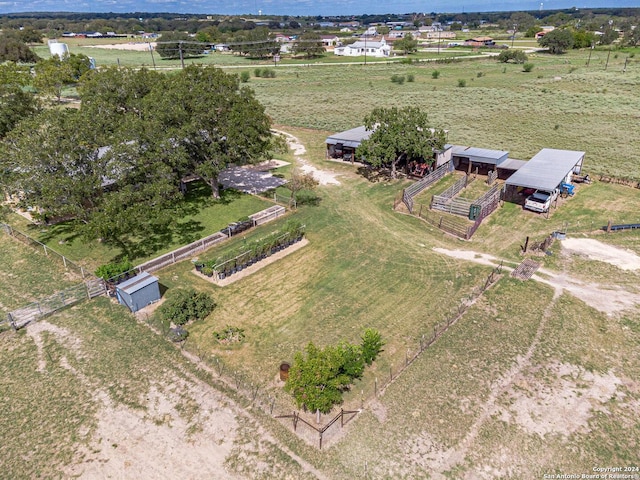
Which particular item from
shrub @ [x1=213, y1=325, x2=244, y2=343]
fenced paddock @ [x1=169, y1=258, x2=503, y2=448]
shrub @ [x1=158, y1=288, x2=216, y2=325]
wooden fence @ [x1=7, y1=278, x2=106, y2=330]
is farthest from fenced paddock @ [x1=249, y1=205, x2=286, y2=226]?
fenced paddock @ [x1=169, y1=258, x2=503, y2=448]

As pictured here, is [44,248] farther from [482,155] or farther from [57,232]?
[482,155]

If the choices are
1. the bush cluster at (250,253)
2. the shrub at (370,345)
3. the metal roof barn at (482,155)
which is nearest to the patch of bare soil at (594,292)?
the shrub at (370,345)

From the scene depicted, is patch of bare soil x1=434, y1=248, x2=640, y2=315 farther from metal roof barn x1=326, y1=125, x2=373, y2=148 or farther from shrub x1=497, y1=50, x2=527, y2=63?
shrub x1=497, y1=50, x2=527, y2=63

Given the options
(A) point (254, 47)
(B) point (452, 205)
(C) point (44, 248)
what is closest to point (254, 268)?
(C) point (44, 248)

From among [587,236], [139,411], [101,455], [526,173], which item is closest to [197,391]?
[139,411]

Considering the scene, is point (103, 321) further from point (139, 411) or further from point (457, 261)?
point (457, 261)

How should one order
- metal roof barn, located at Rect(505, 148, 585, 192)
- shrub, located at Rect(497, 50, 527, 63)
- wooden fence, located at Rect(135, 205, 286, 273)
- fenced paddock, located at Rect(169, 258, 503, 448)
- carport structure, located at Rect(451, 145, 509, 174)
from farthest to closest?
shrub, located at Rect(497, 50, 527, 63)
carport structure, located at Rect(451, 145, 509, 174)
metal roof barn, located at Rect(505, 148, 585, 192)
wooden fence, located at Rect(135, 205, 286, 273)
fenced paddock, located at Rect(169, 258, 503, 448)
